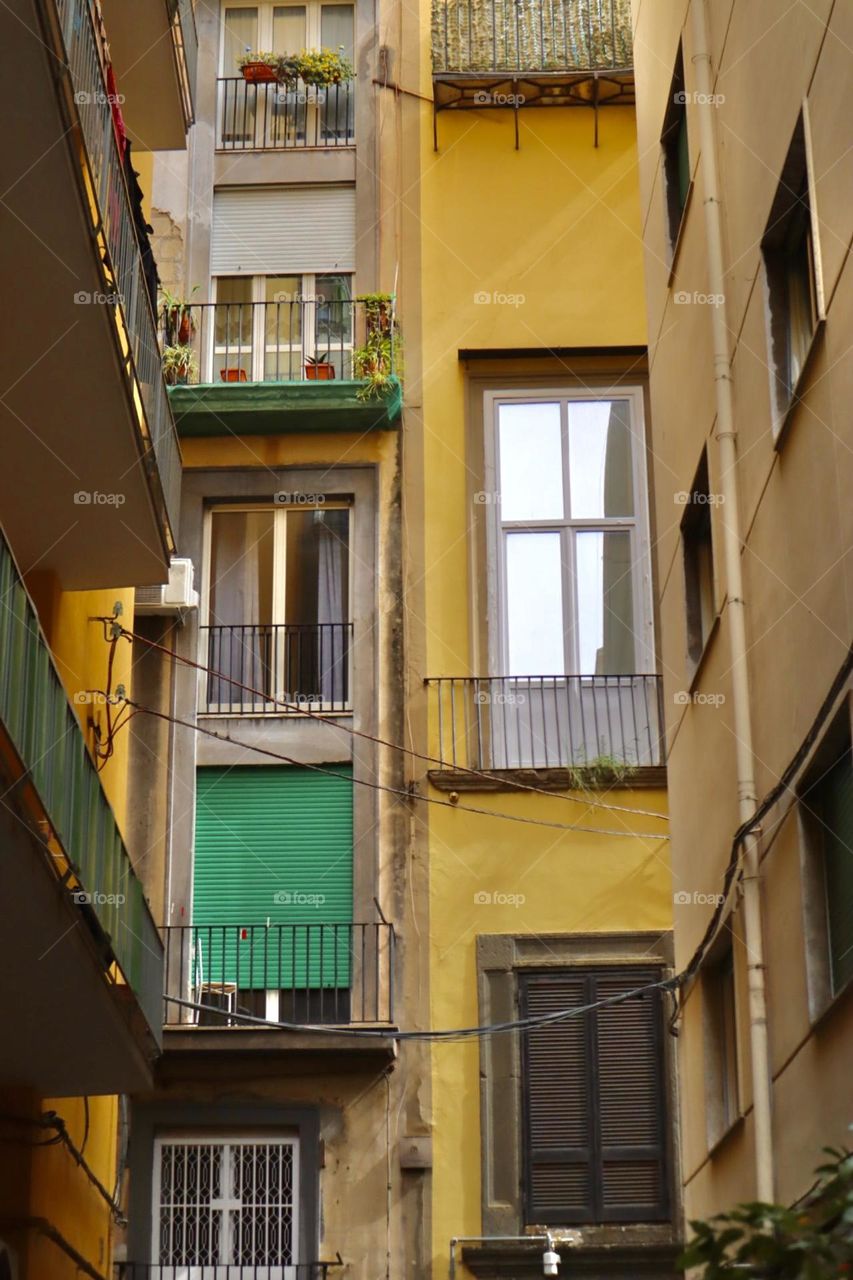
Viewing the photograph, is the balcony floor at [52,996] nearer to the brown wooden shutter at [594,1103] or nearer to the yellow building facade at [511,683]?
the yellow building facade at [511,683]

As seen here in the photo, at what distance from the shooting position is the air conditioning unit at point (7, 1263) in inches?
479

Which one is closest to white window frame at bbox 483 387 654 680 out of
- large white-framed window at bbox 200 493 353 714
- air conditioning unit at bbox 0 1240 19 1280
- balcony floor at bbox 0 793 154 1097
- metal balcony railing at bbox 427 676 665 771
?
metal balcony railing at bbox 427 676 665 771

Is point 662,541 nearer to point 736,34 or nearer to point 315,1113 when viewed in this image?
point 736,34

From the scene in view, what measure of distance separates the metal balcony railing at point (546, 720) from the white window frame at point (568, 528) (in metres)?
0.19

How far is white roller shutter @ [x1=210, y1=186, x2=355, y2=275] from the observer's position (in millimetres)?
22250

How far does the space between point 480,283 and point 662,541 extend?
295 inches

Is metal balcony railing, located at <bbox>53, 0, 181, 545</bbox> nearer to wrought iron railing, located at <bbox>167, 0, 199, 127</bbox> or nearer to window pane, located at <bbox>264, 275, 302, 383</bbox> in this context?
wrought iron railing, located at <bbox>167, 0, 199, 127</bbox>

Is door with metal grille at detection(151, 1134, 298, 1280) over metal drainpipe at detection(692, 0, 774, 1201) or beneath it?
beneath

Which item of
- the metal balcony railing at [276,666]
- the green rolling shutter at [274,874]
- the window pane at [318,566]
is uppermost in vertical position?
the window pane at [318,566]

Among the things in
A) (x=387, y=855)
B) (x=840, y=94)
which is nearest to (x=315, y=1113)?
(x=387, y=855)

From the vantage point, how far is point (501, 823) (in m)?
19.4

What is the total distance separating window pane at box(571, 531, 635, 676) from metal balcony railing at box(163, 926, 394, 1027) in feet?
12.2

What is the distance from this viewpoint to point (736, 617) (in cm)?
1130

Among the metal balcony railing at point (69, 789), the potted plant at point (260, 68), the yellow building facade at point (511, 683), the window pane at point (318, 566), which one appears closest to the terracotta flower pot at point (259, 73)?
the potted plant at point (260, 68)
